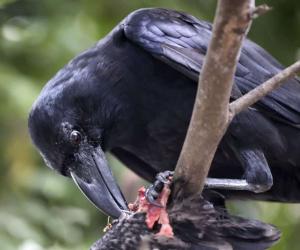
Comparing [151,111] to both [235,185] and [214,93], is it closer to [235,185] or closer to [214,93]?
[235,185]

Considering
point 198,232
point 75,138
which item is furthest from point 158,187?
point 75,138

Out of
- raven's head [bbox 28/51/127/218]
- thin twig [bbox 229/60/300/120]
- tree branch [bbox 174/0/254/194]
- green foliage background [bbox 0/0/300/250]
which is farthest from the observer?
green foliage background [bbox 0/0/300/250]

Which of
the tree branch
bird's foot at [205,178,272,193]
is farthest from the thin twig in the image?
bird's foot at [205,178,272,193]

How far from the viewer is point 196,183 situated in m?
Result: 3.11

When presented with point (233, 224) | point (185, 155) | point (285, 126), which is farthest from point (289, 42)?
point (185, 155)

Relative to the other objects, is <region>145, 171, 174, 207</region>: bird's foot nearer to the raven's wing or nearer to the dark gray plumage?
the dark gray plumage

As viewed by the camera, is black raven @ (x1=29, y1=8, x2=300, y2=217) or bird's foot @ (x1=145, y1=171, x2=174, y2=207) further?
black raven @ (x1=29, y1=8, x2=300, y2=217)

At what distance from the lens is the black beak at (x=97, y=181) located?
147 inches

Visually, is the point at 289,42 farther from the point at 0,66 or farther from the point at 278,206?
the point at 0,66

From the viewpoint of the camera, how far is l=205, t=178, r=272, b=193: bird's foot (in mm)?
3674

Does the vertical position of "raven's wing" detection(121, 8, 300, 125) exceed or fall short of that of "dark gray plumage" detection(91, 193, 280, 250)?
it exceeds it

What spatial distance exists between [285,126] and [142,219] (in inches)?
34.7

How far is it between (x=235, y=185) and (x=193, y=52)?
23.3 inches

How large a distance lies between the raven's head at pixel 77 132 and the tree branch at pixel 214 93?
69cm
